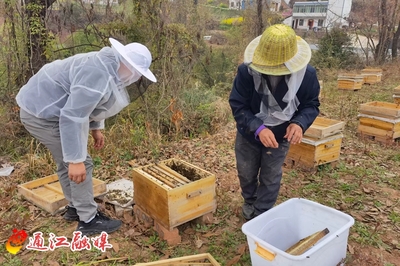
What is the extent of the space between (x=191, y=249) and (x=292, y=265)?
3.59 feet

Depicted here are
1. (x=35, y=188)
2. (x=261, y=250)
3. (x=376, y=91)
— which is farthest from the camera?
(x=376, y=91)

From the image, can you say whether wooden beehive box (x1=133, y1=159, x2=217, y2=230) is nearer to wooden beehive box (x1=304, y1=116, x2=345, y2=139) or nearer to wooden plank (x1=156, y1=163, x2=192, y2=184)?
wooden plank (x1=156, y1=163, x2=192, y2=184)

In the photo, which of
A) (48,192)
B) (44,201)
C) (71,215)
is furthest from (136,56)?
(48,192)

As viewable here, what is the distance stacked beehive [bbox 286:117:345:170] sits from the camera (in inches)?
159

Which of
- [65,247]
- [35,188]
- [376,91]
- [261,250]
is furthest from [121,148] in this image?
[376,91]

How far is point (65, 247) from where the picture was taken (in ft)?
8.81

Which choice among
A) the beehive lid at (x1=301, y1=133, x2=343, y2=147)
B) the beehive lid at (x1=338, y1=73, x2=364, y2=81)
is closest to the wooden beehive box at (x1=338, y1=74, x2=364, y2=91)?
the beehive lid at (x1=338, y1=73, x2=364, y2=81)

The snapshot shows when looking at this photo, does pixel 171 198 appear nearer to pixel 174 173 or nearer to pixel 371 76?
pixel 174 173

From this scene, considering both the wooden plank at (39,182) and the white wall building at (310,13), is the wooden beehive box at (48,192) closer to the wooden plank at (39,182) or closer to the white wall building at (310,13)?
the wooden plank at (39,182)

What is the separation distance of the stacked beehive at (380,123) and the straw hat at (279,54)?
11.7ft

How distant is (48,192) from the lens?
3396 millimetres

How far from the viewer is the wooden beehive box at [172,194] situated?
103 inches

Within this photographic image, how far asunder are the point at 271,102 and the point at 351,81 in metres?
8.16

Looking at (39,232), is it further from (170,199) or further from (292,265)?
(292,265)
